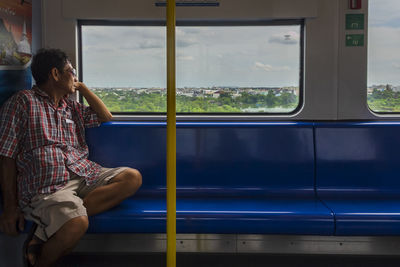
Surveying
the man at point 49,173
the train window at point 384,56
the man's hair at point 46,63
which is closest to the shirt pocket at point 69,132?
the man at point 49,173

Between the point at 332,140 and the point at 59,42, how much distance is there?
7.40 ft

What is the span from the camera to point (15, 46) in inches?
119

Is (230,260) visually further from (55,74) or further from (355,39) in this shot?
(355,39)

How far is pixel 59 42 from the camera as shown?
11.2 feet

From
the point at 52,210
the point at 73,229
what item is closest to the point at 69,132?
the point at 52,210

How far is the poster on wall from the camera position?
290 centimetres

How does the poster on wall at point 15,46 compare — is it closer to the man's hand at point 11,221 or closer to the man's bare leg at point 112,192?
the man's hand at point 11,221

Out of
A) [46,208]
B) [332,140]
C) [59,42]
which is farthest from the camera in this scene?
[59,42]

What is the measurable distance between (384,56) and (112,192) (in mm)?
2344

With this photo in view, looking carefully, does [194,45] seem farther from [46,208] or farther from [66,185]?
[46,208]

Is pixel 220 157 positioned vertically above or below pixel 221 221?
above

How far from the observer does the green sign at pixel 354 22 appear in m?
3.30

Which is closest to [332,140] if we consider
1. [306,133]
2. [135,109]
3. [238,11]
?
[306,133]

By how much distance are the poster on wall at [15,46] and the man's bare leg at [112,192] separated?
3.08 ft
